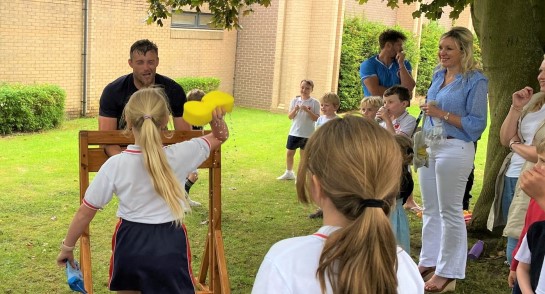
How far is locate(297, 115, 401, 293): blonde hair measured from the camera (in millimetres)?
1715

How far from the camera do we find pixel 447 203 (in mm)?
4758

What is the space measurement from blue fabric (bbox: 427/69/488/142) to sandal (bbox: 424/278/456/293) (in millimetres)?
1214

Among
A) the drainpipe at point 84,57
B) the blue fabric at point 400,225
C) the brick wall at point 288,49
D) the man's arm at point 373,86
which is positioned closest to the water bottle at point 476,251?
the blue fabric at point 400,225

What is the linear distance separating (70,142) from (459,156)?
363 inches

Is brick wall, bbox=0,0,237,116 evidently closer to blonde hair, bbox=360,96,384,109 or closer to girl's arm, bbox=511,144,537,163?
blonde hair, bbox=360,96,384,109

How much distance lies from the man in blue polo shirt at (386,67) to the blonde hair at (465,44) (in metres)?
2.11

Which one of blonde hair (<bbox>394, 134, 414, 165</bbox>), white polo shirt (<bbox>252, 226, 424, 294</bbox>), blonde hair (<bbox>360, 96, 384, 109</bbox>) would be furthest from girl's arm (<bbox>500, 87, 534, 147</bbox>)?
white polo shirt (<bbox>252, 226, 424, 294</bbox>)

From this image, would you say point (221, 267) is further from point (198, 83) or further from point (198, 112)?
point (198, 83)

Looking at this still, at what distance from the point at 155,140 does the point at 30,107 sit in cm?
1044

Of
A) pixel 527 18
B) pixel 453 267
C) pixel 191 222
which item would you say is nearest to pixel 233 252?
pixel 191 222

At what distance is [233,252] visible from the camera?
6109 millimetres

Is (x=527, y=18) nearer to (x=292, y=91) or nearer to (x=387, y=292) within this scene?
(x=387, y=292)

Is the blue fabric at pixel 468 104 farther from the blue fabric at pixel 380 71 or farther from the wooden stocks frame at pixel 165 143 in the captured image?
the blue fabric at pixel 380 71

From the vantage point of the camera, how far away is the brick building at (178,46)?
13.9 metres
